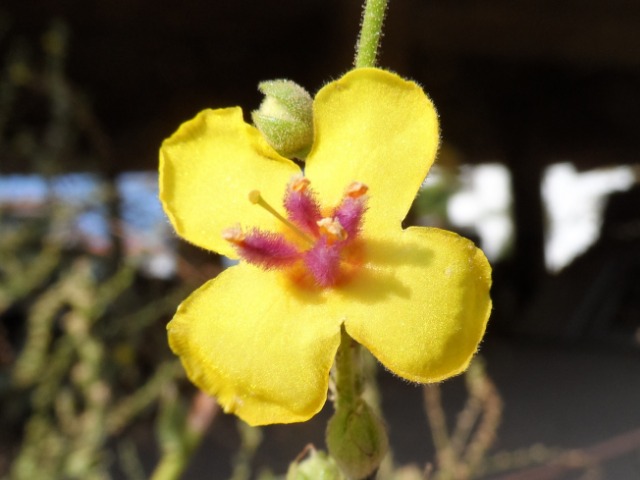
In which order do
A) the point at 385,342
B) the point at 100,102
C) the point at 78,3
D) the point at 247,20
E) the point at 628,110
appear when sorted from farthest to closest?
the point at 628,110 → the point at 100,102 → the point at 247,20 → the point at 78,3 → the point at 385,342

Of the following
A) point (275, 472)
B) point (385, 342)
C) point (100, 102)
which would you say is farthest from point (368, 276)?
point (100, 102)

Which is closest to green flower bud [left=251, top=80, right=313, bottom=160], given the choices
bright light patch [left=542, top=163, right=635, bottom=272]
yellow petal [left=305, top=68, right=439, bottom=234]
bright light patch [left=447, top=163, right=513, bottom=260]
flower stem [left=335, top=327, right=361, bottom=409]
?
Answer: yellow petal [left=305, top=68, right=439, bottom=234]

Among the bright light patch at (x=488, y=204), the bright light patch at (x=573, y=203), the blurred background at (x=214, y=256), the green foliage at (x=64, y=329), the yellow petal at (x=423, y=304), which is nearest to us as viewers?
the yellow petal at (x=423, y=304)

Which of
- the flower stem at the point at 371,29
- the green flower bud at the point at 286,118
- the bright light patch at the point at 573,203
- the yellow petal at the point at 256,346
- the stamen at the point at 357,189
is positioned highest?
the flower stem at the point at 371,29

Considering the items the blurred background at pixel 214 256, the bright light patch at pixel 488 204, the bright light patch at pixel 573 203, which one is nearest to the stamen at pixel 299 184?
the blurred background at pixel 214 256

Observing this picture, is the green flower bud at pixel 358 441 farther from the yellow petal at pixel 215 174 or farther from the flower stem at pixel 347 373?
the yellow petal at pixel 215 174

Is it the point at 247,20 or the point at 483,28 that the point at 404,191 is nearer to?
the point at 247,20

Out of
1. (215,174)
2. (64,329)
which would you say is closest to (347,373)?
(215,174)
